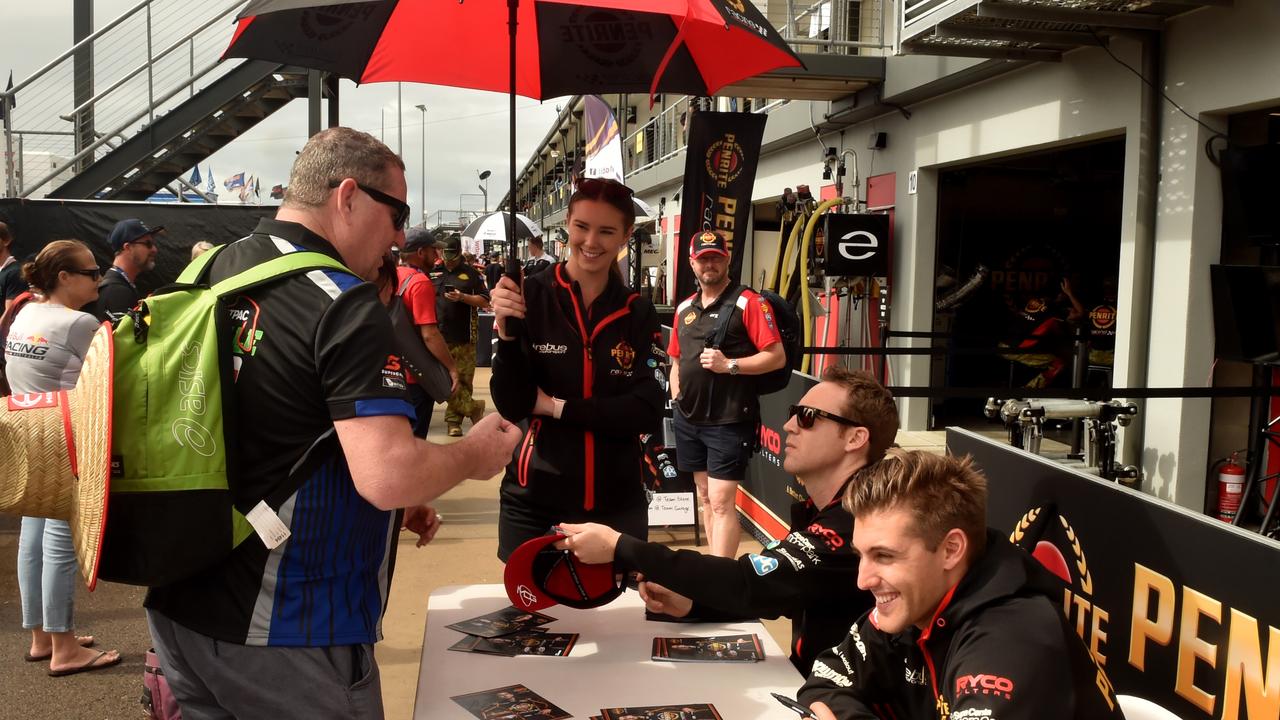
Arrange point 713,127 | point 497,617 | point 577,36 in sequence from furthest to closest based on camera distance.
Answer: point 713,127, point 577,36, point 497,617

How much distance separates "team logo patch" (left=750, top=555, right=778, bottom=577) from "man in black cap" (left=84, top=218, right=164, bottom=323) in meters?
4.27

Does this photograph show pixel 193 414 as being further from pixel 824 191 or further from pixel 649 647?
pixel 824 191

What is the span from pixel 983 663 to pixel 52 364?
4438 millimetres

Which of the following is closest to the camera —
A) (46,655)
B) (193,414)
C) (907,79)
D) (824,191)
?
(193,414)

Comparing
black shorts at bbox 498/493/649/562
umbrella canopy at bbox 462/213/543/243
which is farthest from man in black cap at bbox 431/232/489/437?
black shorts at bbox 498/493/649/562

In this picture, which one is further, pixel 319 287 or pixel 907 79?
pixel 907 79

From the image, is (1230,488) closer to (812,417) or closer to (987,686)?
(812,417)

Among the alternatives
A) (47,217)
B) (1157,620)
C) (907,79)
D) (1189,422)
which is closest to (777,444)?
(1189,422)

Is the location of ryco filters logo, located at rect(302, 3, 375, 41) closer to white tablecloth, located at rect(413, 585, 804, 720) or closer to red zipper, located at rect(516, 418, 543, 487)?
red zipper, located at rect(516, 418, 543, 487)

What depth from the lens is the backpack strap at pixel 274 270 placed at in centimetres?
177

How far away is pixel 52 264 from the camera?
451cm

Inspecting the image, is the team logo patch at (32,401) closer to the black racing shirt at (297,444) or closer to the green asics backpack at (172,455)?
the green asics backpack at (172,455)

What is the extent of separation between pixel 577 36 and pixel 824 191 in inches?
363

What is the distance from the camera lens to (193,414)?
1.71m
